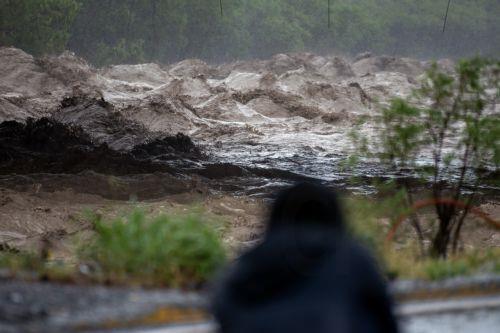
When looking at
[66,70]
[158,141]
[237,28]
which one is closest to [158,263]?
[158,141]

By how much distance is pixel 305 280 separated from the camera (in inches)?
106

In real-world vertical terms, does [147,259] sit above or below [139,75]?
below

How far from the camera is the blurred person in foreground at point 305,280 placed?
2672 millimetres

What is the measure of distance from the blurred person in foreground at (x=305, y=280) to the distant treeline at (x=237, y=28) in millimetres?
A: 29303

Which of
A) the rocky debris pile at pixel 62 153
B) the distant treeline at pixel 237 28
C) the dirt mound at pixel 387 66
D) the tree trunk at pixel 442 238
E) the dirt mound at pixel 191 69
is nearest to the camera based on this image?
the tree trunk at pixel 442 238

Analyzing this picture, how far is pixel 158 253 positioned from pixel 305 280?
2941 mm

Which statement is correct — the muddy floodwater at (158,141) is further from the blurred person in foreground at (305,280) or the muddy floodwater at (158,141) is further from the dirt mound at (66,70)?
the blurred person in foreground at (305,280)

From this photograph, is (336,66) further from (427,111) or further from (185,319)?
(185,319)

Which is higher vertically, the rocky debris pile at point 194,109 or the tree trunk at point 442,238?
the rocky debris pile at point 194,109

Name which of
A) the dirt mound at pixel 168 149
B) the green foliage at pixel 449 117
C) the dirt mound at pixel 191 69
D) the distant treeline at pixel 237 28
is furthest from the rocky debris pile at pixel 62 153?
the dirt mound at pixel 191 69

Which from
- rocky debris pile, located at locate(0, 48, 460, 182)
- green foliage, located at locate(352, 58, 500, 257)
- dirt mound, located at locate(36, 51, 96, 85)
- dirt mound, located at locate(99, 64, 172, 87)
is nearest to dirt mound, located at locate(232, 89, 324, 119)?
rocky debris pile, located at locate(0, 48, 460, 182)

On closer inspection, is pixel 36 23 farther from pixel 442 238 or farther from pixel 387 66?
pixel 442 238

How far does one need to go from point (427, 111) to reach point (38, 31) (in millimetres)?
43398

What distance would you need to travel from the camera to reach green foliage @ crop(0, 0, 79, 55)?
4728 cm
